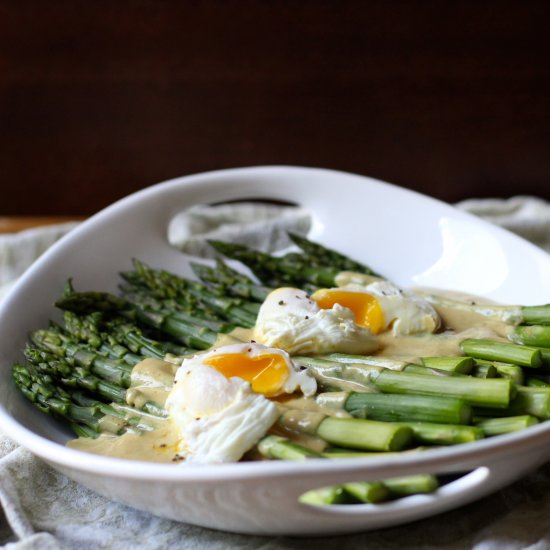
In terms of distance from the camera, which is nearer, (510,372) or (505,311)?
(510,372)

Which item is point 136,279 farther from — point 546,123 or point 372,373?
point 546,123

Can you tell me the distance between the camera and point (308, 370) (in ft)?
9.53

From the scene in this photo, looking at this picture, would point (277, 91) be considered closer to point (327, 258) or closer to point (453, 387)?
point (327, 258)

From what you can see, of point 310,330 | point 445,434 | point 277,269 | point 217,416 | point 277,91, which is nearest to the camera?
point 445,434

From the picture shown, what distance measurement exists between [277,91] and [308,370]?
3.27 meters

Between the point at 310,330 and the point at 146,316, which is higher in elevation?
the point at 310,330

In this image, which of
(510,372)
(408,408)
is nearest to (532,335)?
(510,372)

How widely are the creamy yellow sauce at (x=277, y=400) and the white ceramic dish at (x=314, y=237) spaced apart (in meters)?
0.15

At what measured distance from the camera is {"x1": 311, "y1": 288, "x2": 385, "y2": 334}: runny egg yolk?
10.8 ft

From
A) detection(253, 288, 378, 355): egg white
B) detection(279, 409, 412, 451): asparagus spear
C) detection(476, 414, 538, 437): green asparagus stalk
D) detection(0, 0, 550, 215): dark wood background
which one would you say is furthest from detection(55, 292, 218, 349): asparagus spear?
detection(0, 0, 550, 215): dark wood background

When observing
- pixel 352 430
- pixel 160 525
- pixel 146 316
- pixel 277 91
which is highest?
pixel 277 91

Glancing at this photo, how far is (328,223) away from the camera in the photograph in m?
4.57

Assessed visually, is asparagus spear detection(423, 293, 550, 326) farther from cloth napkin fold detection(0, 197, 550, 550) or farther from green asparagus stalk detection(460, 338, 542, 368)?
cloth napkin fold detection(0, 197, 550, 550)

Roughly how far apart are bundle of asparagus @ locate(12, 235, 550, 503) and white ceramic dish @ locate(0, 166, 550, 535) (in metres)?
0.08
